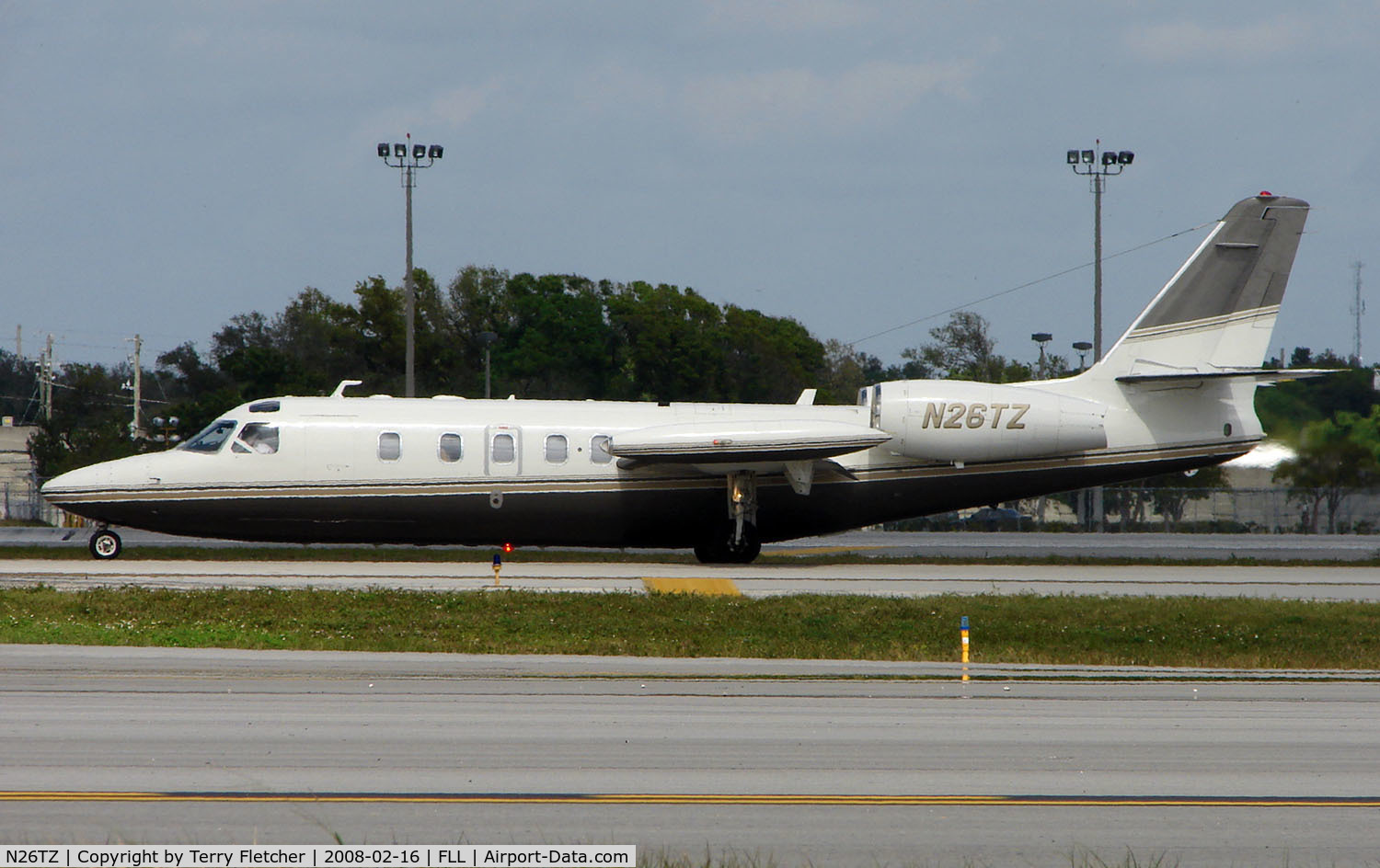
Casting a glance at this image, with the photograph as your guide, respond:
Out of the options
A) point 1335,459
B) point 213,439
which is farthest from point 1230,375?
point 213,439

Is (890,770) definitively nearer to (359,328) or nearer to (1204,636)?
(1204,636)

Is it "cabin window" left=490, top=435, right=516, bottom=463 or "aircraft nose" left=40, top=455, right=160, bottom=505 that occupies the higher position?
"cabin window" left=490, top=435, right=516, bottom=463

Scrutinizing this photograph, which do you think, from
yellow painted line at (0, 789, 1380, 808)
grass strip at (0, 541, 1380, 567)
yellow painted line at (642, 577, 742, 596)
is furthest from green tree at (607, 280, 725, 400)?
yellow painted line at (0, 789, 1380, 808)

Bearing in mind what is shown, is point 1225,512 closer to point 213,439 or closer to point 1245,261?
point 1245,261

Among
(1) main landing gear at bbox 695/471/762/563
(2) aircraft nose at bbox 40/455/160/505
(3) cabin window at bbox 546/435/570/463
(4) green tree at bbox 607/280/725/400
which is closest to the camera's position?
(2) aircraft nose at bbox 40/455/160/505

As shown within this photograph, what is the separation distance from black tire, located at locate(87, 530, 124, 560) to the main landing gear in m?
12.5

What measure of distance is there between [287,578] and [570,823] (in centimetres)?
1809

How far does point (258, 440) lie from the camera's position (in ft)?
93.2

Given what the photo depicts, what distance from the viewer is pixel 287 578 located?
25406 mm

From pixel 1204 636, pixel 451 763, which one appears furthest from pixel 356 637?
pixel 1204 636

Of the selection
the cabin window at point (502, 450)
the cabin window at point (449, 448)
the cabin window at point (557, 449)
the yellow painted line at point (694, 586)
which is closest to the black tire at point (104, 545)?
the cabin window at point (449, 448)

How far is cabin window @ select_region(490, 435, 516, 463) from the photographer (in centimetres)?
2895

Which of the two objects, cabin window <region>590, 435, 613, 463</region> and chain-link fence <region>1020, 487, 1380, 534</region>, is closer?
cabin window <region>590, 435, 613, 463</region>

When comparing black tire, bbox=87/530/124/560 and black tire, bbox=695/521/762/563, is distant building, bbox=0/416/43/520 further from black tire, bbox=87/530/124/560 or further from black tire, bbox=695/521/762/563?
black tire, bbox=695/521/762/563
